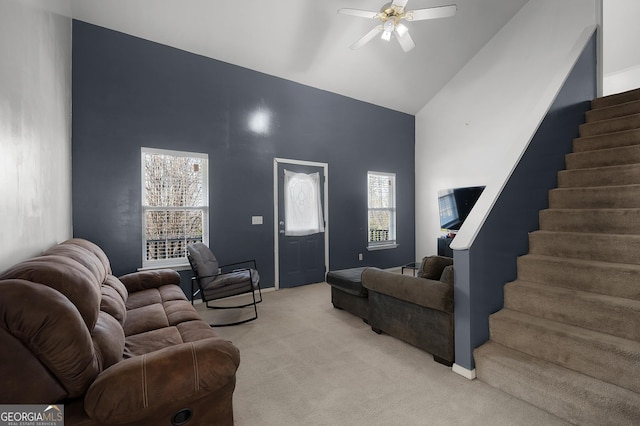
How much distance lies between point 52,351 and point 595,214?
11.6 feet

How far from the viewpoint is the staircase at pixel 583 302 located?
5.47ft

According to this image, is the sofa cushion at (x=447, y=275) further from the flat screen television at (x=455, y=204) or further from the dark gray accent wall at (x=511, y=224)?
the flat screen television at (x=455, y=204)

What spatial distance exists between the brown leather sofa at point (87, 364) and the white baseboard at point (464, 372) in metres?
1.65

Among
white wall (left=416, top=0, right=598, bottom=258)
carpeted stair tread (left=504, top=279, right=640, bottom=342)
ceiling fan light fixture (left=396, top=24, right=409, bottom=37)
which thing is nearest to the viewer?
carpeted stair tread (left=504, top=279, right=640, bottom=342)

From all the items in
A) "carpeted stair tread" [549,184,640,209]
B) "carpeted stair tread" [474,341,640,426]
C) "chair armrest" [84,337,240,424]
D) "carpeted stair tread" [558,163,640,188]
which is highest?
"carpeted stair tread" [558,163,640,188]

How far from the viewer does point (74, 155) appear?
3336 mm

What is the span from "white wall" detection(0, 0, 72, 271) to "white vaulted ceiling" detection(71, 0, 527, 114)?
0.84 metres

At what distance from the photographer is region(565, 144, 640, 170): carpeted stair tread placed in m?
2.64

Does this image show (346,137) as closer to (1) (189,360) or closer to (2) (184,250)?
(2) (184,250)

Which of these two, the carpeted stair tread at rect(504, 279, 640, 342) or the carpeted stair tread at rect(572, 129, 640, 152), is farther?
the carpeted stair tread at rect(572, 129, 640, 152)

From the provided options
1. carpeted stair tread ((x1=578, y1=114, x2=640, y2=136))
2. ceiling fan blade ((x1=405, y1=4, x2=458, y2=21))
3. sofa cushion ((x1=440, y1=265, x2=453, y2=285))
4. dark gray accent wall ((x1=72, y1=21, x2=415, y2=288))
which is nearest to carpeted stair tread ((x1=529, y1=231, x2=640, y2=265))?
sofa cushion ((x1=440, y1=265, x2=453, y2=285))

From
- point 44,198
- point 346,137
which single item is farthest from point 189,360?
point 346,137

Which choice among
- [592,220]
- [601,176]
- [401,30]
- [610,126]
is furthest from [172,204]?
[610,126]

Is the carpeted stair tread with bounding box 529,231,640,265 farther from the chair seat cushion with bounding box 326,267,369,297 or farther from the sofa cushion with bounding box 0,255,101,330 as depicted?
the sofa cushion with bounding box 0,255,101,330
